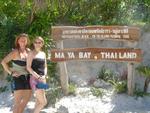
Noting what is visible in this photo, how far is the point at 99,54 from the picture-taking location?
10.3 m

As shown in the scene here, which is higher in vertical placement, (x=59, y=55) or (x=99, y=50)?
(x=99, y=50)

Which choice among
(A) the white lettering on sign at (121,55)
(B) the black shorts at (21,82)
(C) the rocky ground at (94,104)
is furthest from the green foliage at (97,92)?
(B) the black shorts at (21,82)

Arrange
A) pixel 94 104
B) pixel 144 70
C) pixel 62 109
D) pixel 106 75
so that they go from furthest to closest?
pixel 106 75 → pixel 144 70 → pixel 94 104 → pixel 62 109

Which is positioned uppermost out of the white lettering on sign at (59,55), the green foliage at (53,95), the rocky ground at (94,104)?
the white lettering on sign at (59,55)

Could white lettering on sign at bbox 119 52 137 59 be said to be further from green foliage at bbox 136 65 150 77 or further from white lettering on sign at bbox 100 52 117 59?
green foliage at bbox 136 65 150 77

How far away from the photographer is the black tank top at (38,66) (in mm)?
7938

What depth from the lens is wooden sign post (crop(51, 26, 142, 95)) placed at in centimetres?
1020

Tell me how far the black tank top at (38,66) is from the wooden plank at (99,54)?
2.55m

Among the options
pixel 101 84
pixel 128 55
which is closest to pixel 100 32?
pixel 128 55

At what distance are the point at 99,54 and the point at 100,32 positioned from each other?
0.55 m

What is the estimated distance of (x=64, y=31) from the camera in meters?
10.7

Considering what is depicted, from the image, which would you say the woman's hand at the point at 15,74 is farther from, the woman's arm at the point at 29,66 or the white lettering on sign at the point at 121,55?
the white lettering on sign at the point at 121,55

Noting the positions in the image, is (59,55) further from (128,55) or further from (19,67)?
(19,67)

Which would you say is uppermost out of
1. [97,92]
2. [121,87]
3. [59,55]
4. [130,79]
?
[59,55]
